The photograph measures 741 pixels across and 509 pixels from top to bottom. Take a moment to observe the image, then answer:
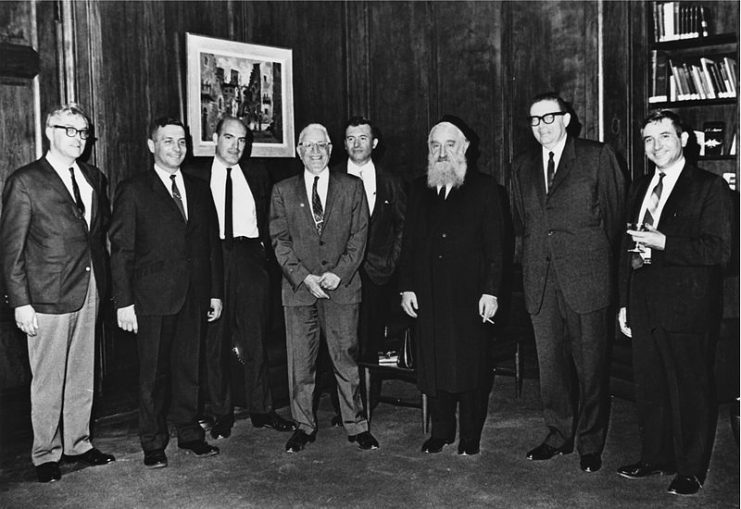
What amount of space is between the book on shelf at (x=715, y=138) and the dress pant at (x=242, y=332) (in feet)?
10.9

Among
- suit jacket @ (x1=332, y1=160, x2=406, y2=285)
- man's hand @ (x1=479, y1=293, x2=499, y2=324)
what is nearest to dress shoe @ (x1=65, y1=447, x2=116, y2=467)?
suit jacket @ (x1=332, y1=160, x2=406, y2=285)

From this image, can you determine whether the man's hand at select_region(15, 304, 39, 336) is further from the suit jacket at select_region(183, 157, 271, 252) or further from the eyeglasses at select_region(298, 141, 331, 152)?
the eyeglasses at select_region(298, 141, 331, 152)

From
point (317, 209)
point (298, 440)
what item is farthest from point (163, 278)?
point (298, 440)

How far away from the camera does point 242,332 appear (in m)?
5.16

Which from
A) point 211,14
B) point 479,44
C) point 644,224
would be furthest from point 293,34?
point 644,224

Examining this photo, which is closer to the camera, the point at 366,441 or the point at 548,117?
the point at 548,117

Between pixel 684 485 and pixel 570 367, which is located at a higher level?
pixel 570 367

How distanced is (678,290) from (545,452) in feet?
3.82

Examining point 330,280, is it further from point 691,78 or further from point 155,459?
point 691,78

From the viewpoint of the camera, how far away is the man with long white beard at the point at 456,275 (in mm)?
4492

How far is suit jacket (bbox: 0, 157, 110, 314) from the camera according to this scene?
4.14 metres

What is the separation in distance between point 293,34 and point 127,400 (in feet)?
10.2

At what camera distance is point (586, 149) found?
4387 millimetres

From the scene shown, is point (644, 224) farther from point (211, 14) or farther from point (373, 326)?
point (211, 14)
